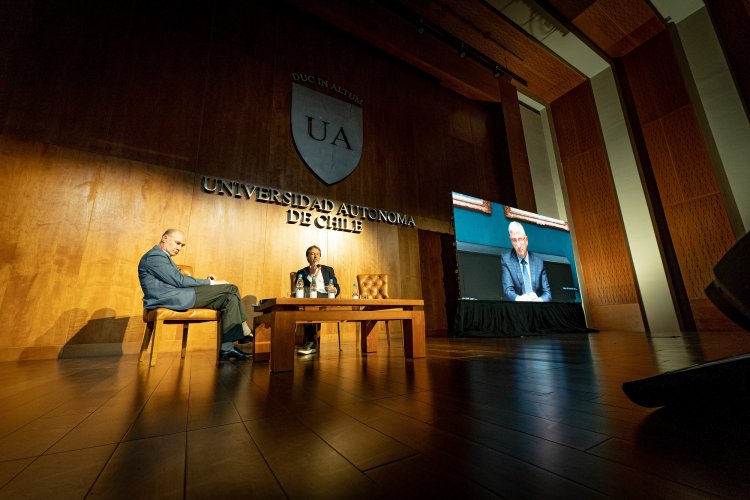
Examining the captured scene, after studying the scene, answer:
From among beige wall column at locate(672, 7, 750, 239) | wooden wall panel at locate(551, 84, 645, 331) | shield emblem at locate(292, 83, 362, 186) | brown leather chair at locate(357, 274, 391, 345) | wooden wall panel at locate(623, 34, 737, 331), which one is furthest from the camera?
wooden wall panel at locate(551, 84, 645, 331)

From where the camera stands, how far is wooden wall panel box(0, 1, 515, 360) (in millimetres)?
3176

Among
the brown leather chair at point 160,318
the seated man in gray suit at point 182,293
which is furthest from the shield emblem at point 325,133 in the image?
the brown leather chair at point 160,318

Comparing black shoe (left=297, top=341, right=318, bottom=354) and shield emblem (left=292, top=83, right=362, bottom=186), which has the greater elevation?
shield emblem (left=292, top=83, right=362, bottom=186)

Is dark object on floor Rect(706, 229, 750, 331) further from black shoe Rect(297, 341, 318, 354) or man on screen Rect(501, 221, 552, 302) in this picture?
man on screen Rect(501, 221, 552, 302)

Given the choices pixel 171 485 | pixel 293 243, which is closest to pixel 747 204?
pixel 293 243

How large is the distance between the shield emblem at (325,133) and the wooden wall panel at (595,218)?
14.3 feet

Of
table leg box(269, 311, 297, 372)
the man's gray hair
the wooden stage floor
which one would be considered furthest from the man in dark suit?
the man's gray hair

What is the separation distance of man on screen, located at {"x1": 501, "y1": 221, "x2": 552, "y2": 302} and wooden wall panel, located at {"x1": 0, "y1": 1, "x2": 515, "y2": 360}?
3.97ft

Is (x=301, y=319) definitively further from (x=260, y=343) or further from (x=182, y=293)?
(x=182, y=293)

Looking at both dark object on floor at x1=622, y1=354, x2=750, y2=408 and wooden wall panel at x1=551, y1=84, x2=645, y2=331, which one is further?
wooden wall panel at x1=551, y1=84, x2=645, y2=331

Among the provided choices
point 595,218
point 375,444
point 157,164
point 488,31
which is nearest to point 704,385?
point 375,444

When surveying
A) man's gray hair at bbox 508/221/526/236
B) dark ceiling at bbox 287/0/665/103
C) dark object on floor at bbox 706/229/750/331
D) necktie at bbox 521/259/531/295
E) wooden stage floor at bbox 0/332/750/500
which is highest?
dark ceiling at bbox 287/0/665/103

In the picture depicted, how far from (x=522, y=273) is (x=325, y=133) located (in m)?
3.96

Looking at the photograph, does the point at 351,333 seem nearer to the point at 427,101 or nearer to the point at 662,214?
the point at 427,101
